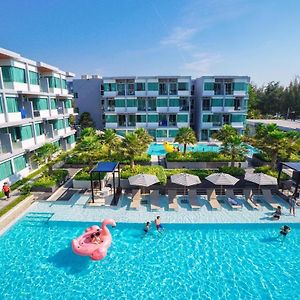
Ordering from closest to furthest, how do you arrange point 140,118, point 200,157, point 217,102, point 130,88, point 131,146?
point 131,146 < point 200,157 < point 217,102 < point 130,88 < point 140,118

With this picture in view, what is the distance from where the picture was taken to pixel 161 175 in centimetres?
2205

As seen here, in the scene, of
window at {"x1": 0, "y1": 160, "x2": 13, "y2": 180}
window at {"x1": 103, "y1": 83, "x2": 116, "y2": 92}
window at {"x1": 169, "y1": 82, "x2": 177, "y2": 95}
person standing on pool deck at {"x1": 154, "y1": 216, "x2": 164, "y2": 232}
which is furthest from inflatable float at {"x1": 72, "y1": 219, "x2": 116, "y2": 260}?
window at {"x1": 103, "y1": 83, "x2": 116, "y2": 92}

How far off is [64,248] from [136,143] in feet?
42.6

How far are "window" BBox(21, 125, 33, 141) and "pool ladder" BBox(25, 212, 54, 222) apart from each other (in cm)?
1115

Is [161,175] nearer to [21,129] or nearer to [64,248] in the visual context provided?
[64,248]

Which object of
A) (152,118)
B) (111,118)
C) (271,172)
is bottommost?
(271,172)

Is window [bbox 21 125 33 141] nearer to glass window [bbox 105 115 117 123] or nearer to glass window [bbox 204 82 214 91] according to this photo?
glass window [bbox 105 115 117 123]

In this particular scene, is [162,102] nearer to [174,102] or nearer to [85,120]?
[174,102]

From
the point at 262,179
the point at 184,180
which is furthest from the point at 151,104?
the point at 262,179

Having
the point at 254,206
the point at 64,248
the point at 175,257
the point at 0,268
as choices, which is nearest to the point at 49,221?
the point at 64,248

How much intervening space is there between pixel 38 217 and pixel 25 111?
1514 cm

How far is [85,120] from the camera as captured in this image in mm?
53156

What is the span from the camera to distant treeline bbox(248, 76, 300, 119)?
78875 mm

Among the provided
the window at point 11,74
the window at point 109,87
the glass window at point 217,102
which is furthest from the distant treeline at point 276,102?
the window at point 11,74
